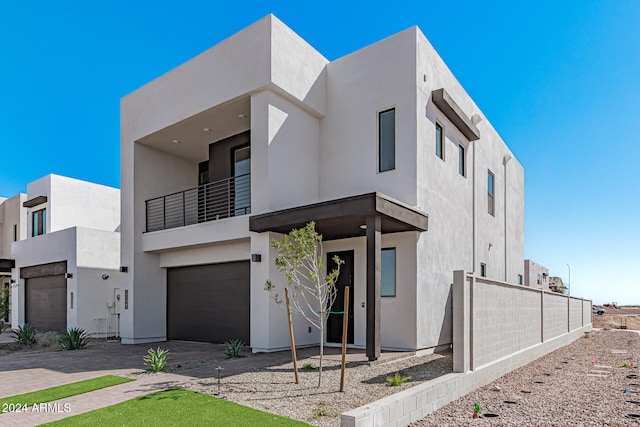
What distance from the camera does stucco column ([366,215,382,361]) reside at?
9062 mm

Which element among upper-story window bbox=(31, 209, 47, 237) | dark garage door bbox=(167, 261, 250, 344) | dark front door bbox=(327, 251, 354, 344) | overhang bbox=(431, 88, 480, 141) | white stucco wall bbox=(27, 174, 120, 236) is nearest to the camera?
dark front door bbox=(327, 251, 354, 344)

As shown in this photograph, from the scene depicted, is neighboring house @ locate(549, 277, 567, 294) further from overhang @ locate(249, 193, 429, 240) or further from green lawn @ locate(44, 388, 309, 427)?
green lawn @ locate(44, 388, 309, 427)

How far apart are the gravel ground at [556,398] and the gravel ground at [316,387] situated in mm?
945

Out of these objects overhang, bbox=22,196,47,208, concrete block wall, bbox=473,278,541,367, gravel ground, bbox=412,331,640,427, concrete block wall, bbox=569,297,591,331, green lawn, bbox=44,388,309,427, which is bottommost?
concrete block wall, bbox=569,297,591,331

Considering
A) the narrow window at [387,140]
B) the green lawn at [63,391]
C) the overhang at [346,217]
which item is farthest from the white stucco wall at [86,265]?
the narrow window at [387,140]

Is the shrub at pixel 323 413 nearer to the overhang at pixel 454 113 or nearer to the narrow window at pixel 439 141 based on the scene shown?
the narrow window at pixel 439 141

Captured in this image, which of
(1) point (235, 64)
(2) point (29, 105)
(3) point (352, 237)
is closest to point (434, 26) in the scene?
(1) point (235, 64)

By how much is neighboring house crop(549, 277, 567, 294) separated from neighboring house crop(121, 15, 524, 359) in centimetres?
3382

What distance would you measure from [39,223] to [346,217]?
816 inches

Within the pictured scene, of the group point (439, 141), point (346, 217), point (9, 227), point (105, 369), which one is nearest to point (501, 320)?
point (346, 217)

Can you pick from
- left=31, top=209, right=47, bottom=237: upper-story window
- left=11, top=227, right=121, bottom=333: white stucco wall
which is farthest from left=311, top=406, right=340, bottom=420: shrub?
left=31, top=209, right=47, bottom=237: upper-story window

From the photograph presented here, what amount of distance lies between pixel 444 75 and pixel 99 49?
1674 centimetres

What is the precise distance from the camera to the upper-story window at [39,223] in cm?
2273

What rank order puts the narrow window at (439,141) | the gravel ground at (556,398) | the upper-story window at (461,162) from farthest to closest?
the upper-story window at (461,162), the narrow window at (439,141), the gravel ground at (556,398)
